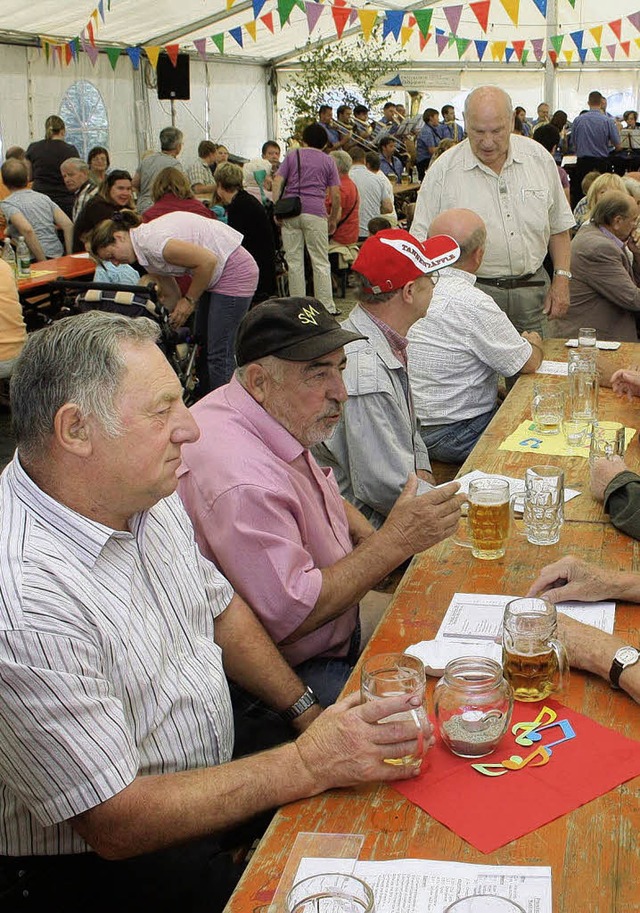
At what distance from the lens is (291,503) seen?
2014 millimetres

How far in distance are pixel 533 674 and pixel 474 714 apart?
166 millimetres

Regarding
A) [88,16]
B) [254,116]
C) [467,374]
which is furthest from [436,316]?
[254,116]

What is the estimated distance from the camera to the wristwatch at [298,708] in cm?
190

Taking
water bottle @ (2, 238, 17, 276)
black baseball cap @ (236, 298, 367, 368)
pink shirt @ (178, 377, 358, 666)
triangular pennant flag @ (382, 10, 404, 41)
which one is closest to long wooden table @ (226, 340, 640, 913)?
pink shirt @ (178, 377, 358, 666)

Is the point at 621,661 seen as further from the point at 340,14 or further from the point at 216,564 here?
the point at 340,14

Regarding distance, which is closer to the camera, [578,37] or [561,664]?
[561,664]

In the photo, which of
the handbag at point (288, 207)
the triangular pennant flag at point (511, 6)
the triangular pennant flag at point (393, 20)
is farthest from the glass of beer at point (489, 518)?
the triangular pennant flag at point (393, 20)

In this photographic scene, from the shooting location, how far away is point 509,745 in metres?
1.42

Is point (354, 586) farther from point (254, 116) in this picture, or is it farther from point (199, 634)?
point (254, 116)

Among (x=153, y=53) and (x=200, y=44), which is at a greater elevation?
(x=200, y=44)

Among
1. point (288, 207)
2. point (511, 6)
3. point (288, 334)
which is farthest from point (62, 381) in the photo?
point (511, 6)

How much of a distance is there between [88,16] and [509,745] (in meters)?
11.7

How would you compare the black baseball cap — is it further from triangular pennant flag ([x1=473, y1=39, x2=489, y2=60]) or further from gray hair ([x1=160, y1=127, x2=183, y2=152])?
triangular pennant flag ([x1=473, y1=39, x2=489, y2=60])

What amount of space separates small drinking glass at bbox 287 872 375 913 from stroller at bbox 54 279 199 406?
144 inches
